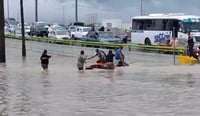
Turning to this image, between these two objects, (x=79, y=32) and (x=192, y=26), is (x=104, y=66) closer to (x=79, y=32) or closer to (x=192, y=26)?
(x=192, y=26)

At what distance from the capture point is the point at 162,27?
47.3 meters

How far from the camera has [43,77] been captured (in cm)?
2561

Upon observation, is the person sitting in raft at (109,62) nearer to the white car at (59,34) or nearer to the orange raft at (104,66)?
the orange raft at (104,66)

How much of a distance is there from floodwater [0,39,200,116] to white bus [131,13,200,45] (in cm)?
1589

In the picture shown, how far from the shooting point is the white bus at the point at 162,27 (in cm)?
4519

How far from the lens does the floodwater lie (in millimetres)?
14185

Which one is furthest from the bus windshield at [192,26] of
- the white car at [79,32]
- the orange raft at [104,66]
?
the white car at [79,32]

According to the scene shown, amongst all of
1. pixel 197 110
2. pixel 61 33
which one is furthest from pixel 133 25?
pixel 197 110

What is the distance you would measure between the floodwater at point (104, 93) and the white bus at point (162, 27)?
15892mm

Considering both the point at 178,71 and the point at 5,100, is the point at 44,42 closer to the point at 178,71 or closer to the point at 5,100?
the point at 178,71

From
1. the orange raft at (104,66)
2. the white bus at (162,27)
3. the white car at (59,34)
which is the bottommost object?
the orange raft at (104,66)

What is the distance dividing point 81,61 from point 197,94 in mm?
12742

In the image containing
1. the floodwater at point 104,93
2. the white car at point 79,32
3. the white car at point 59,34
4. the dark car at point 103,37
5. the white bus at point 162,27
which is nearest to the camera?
the floodwater at point 104,93

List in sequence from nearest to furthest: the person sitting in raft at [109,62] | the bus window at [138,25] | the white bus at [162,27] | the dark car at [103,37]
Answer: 1. the person sitting in raft at [109,62]
2. the white bus at [162,27]
3. the bus window at [138,25]
4. the dark car at [103,37]
